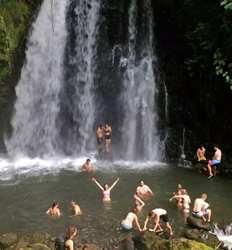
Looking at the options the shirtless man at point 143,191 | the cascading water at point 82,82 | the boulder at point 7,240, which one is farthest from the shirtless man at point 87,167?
the boulder at point 7,240

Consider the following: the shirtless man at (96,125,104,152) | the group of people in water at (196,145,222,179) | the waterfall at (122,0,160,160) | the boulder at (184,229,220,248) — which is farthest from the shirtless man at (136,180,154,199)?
the waterfall at (122,0,160,160)

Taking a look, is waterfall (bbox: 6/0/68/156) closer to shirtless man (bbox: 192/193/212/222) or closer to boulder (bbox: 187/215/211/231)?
shirtless man (bbox: 192/193/212/222)

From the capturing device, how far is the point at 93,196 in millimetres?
19328

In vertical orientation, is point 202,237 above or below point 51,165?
below

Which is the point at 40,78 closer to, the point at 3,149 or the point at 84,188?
the point at 3,149

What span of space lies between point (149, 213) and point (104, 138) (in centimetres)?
808

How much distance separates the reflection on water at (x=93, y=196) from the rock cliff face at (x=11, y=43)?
12.7ft

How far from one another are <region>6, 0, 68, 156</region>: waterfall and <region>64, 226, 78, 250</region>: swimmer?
10075 millimetres

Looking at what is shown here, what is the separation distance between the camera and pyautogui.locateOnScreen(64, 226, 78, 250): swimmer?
578 inches

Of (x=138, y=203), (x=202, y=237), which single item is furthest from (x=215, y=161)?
(x=202, y=237)

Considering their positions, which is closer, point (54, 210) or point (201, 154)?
point (54, 210)

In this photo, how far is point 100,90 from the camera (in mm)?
25609

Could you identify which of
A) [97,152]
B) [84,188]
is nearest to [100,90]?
[97,152]

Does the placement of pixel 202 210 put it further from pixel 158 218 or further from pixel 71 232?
pixel 71 232
